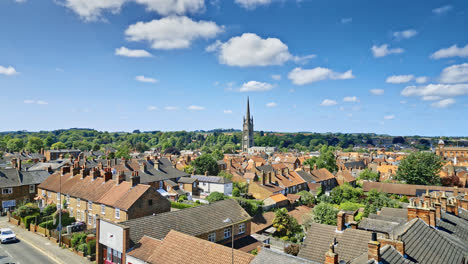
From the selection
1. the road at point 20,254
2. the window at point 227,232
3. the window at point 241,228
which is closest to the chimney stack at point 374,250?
the window at point 227,232

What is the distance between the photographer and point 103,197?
3600cm

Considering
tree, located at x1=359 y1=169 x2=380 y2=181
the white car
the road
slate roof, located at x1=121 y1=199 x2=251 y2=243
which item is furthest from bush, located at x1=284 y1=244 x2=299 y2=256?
tree, located at x1=359 y1=169 x2=380 y2=181

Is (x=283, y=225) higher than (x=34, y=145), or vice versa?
(x=34, y=145)

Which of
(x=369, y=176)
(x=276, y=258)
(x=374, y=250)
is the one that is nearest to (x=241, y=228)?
(x=276, y=258)

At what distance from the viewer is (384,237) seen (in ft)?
49.5

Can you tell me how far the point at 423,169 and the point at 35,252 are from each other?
75.3 meters

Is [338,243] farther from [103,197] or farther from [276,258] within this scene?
[103,197]

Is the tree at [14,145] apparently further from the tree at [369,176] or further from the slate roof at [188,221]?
the tree at [369,176]

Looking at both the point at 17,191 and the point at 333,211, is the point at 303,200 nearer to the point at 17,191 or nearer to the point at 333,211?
the point at 333,211

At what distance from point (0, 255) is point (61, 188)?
15586 mm

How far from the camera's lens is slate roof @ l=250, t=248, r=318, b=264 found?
15602mm

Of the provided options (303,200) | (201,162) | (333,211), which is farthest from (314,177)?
(333,211)

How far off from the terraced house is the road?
5.75 meters

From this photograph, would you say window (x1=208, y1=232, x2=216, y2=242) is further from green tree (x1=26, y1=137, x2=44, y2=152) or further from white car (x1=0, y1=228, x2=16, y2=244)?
green tree (x1=26, y1=137, x2=44, y2=152)
